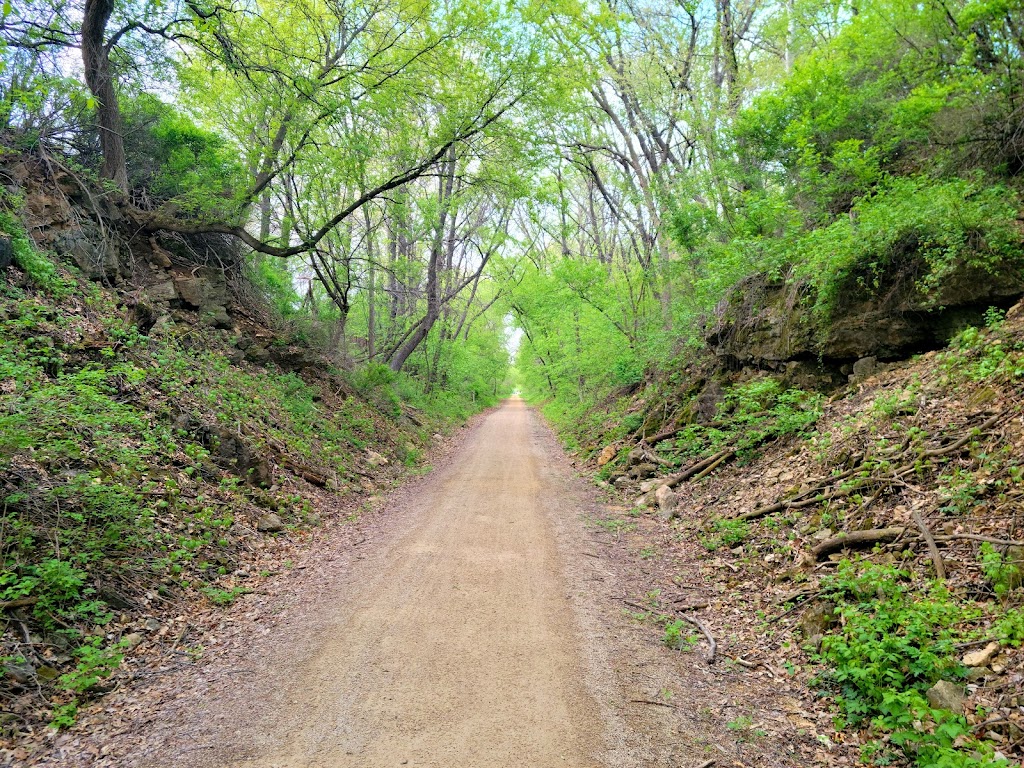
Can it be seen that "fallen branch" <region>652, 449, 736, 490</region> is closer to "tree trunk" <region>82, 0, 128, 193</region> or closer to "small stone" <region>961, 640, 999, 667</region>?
"small stone" <region>961, 640, 999, 667</region>

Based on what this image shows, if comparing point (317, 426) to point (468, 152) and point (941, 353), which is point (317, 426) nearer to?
point (468, 152)

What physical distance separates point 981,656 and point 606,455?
9.39 metres

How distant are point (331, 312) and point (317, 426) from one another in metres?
5.10

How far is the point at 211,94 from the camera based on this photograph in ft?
36.4

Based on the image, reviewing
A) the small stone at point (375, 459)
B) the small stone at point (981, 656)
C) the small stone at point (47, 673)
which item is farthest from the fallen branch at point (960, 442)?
the small stone at point (375, 459)

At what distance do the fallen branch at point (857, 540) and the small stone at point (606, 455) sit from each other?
724 centimetres

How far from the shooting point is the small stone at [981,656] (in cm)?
327

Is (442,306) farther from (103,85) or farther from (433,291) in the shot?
(103,85)

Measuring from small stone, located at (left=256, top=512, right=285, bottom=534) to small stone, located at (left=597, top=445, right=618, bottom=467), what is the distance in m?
7.53

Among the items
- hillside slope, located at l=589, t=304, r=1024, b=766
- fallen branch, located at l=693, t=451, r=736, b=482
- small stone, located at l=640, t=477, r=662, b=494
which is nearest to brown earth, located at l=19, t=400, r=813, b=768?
hillside slope, located at l=589, t=304, r=1024, b=766

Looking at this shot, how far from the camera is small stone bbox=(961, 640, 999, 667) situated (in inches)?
129

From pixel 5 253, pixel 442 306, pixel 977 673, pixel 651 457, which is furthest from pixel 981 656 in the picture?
pixel 442 306

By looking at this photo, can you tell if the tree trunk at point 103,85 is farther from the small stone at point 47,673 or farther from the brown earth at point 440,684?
the brown earth at point 440,684

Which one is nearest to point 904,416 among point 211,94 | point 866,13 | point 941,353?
point 941,353
